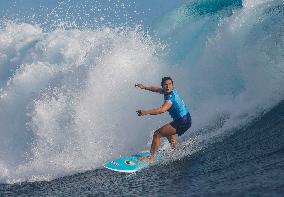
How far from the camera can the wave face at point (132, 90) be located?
10.5 meters

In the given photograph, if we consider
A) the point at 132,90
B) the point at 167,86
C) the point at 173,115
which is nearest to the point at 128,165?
the point at 173,115

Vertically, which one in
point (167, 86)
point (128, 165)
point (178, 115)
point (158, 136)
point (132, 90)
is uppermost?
point (132, 90)

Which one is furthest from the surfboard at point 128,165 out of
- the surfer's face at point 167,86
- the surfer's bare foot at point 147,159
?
the surfer's face at point 167,86

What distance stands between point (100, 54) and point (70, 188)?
24.6 feet

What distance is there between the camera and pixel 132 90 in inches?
523

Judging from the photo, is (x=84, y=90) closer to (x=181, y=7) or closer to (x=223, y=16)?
(x=223, y=16)

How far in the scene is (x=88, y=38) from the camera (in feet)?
64.8

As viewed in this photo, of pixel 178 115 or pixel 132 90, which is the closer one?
pixel 178 115

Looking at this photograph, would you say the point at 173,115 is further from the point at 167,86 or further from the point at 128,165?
the point at 128,165

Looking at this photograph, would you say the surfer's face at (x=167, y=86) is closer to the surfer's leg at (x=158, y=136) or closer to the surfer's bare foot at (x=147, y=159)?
the surfer's leg at (x=158, y=136)

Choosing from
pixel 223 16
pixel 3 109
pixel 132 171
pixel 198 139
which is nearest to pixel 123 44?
pixel 223 16

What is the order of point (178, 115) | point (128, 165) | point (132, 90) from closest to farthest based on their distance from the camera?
point (128, 165)
point (178, 115)
point (132, 90)

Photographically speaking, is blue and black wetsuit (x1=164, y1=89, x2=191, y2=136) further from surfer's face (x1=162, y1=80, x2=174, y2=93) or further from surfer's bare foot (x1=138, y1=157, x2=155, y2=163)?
surfer's bare foot (x1=138, y1=157, x2=155, y2=163)

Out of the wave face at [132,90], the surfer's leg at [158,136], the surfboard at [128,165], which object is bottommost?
the surfboard at [128,165]
